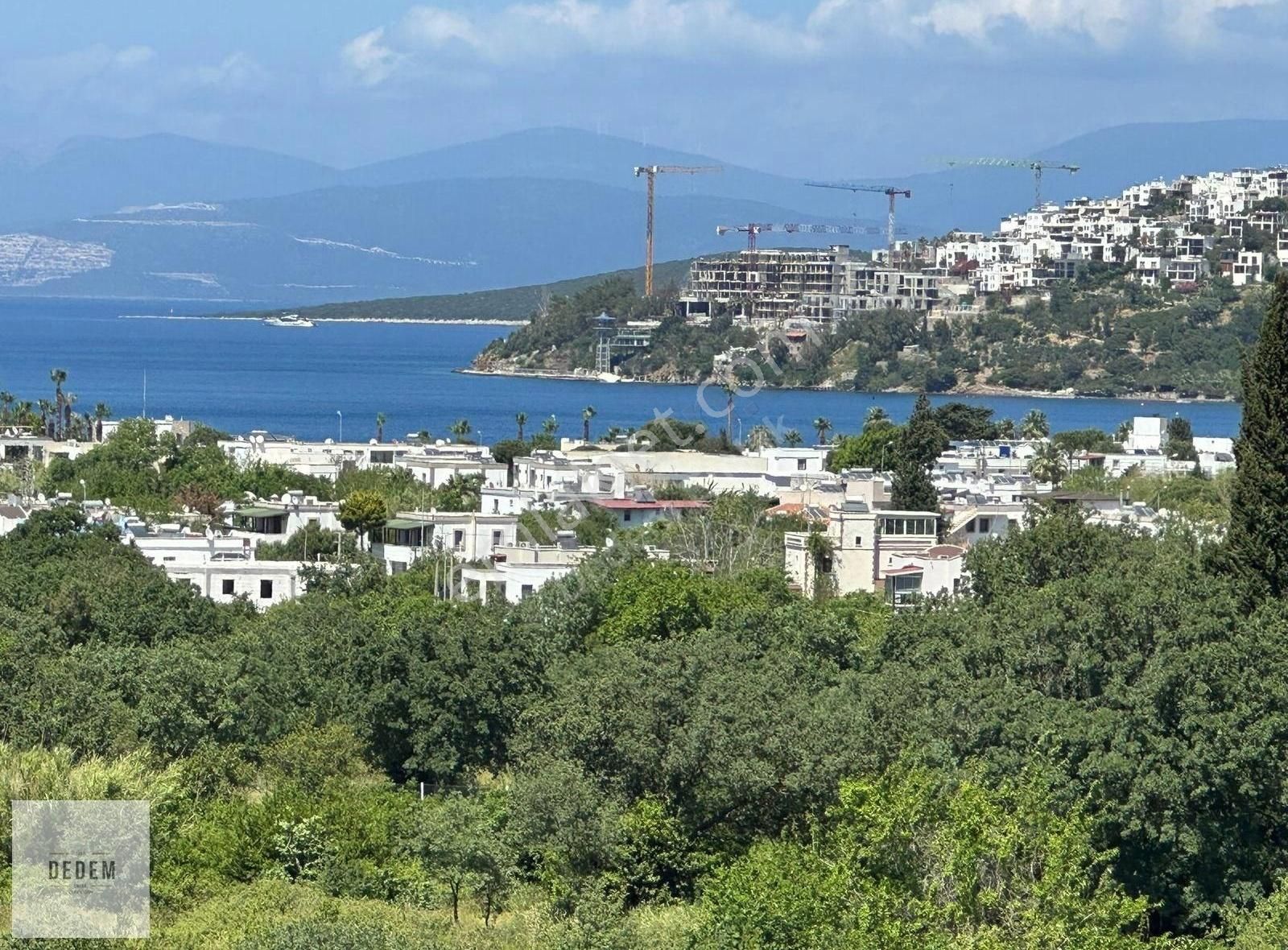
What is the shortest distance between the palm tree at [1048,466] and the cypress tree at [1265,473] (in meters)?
24.2

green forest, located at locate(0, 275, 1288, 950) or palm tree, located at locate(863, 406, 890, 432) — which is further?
palm tree, located at locate(863, 406, 890, 432)

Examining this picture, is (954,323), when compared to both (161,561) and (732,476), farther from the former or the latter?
(161,561)

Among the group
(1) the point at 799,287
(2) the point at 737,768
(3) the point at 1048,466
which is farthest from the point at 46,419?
(1) the point at 799,287

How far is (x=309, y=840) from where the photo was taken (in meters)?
17.0

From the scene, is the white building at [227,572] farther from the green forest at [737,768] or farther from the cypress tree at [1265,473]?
the cypress tree at [1265,473]

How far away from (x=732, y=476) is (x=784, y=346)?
77.5 meters

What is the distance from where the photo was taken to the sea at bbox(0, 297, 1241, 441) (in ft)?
288

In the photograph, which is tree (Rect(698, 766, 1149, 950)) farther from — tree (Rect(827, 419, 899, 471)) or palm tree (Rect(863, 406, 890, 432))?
palm tree (Rect(863, 406, 890, 432))

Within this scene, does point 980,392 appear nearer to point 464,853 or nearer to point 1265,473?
point 1265,473

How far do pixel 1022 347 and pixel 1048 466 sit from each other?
238ft

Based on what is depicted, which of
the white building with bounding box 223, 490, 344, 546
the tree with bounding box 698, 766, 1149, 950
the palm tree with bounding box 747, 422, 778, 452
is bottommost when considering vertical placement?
the tree with bounding box 698, 766, 1149, 950

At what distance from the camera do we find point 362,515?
35719mm

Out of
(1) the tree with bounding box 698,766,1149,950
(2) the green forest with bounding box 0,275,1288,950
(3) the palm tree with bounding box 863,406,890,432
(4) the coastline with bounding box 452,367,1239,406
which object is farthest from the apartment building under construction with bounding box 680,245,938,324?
(1) the tree with bounding box 698,766,1149,950

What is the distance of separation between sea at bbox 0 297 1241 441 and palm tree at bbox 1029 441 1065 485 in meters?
27.7
